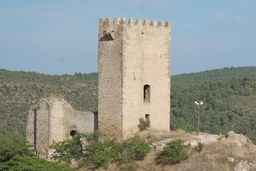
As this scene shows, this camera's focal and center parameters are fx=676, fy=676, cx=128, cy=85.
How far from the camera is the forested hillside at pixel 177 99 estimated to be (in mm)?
56062

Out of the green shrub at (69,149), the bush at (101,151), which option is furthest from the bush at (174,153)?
the green shrub at (69,149)

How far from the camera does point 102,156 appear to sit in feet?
89.8

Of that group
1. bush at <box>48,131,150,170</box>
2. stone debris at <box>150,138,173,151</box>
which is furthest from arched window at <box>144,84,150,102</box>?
stone debris at <box>150,138,173,151</box>

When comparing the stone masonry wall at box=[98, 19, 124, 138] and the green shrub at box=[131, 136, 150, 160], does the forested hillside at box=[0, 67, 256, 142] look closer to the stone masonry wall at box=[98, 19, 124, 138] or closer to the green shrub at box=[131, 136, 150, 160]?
the stone masonry wall at box=[98, 19, 124, 138]

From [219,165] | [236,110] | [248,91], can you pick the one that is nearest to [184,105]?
[236,110]

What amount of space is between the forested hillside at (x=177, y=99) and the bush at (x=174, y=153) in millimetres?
23729

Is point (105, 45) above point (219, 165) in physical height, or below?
above

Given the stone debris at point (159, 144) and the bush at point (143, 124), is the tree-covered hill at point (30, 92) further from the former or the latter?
the stone debris at point (159, 144)

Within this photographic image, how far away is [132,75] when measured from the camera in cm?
2919

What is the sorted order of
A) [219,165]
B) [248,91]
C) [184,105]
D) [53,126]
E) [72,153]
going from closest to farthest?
[219,165] < [72,153] < [53,126] < [184,105] < [248,91]

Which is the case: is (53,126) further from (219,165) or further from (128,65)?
(219,165)

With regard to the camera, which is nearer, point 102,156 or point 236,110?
point 102,156

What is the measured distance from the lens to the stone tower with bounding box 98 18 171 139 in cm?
2886

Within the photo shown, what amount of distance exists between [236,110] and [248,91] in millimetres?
6654
